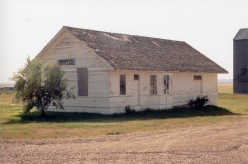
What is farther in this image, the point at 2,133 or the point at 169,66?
the point at 169,66

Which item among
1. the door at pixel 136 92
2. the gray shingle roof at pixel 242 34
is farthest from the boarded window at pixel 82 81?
the gray shingle roof at pixel 242 34

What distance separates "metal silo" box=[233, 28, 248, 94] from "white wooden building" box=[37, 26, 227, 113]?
26812 mm

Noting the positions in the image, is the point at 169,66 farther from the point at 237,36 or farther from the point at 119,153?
the point at 237,36

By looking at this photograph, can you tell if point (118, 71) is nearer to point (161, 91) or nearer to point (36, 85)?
point (161, 91)

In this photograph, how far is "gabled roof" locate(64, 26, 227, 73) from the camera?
26141 mm

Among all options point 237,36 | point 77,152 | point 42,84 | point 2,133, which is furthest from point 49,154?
point 237,36

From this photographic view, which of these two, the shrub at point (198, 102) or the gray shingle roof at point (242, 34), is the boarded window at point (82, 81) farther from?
the gray shingle roof at point (242, 34)

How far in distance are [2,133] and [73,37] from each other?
11.7 meters

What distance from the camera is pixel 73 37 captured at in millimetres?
26750

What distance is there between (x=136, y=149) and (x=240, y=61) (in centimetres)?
4895

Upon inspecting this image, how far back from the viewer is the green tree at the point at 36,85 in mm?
23734

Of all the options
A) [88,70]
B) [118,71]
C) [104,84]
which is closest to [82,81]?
[88,70]

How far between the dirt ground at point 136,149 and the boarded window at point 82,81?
10.3 m

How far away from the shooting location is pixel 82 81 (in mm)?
26312
